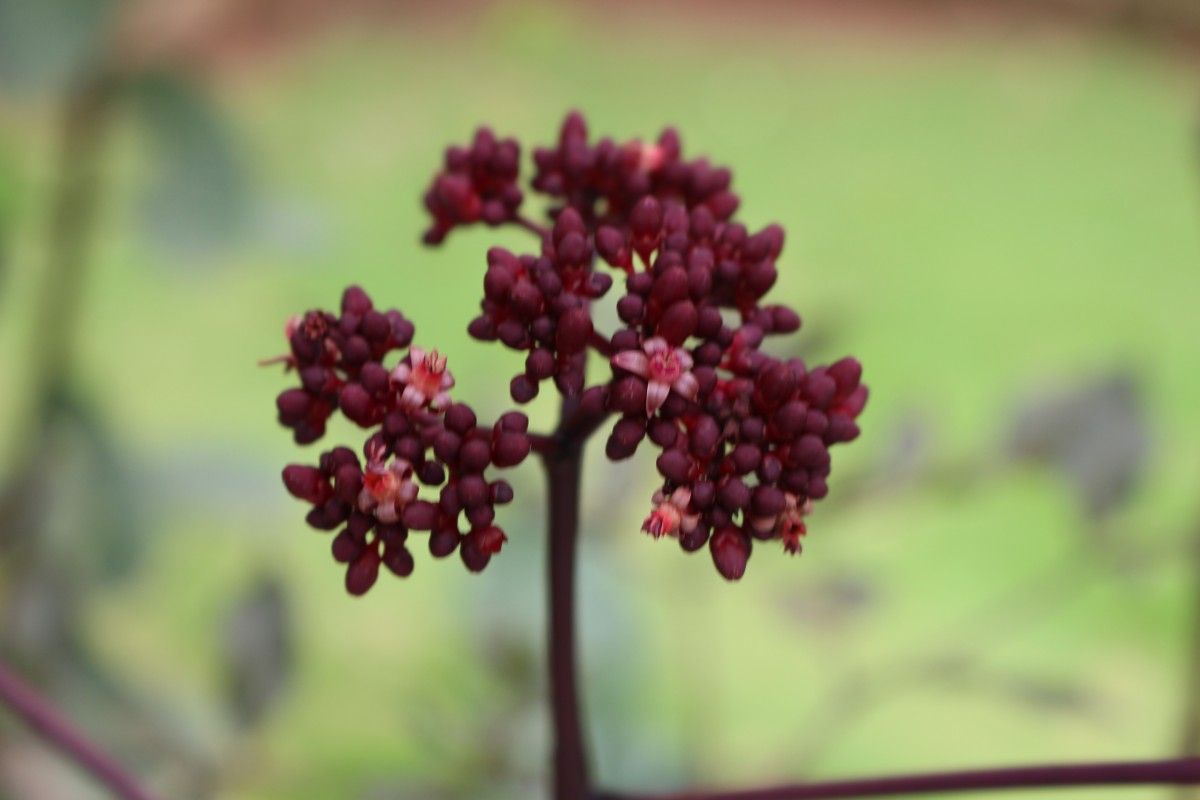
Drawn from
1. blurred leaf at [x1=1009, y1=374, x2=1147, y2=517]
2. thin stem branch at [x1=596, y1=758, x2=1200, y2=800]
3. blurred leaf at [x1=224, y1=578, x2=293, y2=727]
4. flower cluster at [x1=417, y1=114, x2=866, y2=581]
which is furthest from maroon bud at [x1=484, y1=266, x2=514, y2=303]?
blurred leaf at [x1=1009, y1=374, x2=1147, y2=517]

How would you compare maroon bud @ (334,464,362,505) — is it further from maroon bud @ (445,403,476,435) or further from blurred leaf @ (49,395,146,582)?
blurred leaf @ (49,395,146,582)

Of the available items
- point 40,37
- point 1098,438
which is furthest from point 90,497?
point 1098,438

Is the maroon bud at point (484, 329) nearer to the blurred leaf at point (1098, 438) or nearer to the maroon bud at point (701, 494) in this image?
the maroon bud at point (701, 494)

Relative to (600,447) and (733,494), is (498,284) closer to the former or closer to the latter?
(733,494)

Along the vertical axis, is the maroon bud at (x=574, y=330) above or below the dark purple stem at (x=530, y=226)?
below

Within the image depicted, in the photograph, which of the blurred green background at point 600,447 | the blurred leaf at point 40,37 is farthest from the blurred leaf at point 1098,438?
the blurred leaf at point 40,37

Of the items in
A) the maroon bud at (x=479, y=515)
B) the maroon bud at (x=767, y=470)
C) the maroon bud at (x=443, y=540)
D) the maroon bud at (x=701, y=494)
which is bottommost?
the maroon bud at (x=443, y=540)
